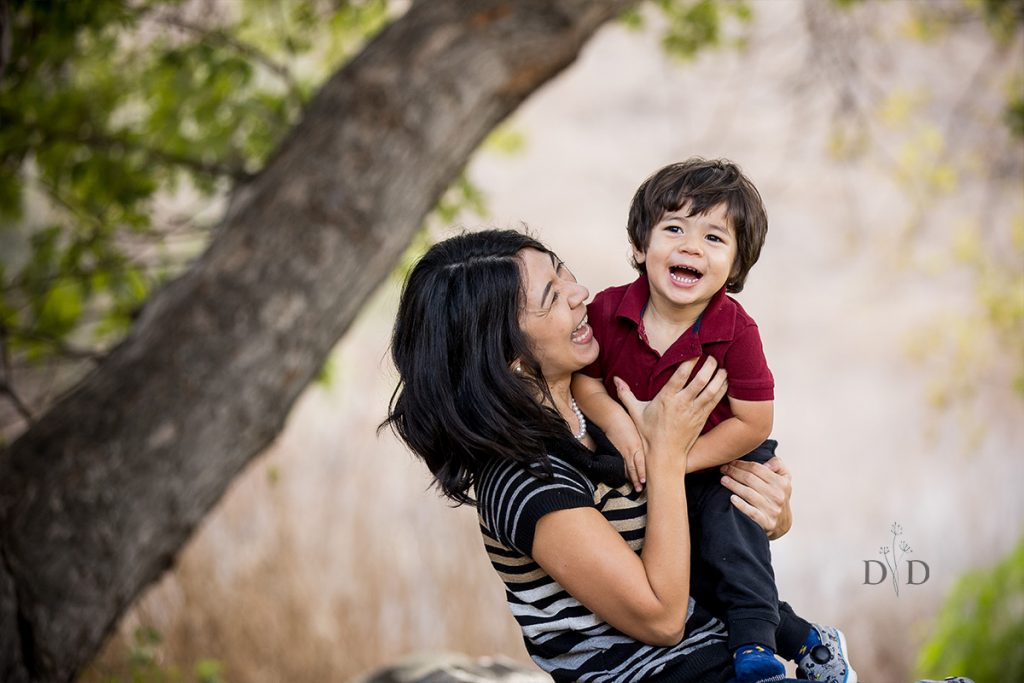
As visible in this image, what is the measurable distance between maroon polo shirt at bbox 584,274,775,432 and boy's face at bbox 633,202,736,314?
2.4 inches

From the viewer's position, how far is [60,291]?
454 cm

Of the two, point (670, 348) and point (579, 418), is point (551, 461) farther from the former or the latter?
point (670, 348)

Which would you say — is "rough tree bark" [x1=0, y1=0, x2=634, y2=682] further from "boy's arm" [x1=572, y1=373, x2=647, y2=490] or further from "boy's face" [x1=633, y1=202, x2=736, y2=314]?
"boy's face" [x1=633, y1=202, x2=736, y2=314]

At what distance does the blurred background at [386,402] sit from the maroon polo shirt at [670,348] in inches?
12.1

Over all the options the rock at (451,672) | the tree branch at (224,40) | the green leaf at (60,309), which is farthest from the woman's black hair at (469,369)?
the green leaf at (60,309)

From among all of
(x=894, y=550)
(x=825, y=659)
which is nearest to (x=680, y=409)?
(x=825, y=659)

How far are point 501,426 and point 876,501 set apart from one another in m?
6.18

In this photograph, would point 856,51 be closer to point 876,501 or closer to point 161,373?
point 876,501

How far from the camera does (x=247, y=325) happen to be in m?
3.40

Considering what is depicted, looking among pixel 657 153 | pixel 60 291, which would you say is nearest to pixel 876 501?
pixel 60 291

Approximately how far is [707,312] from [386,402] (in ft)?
16.5

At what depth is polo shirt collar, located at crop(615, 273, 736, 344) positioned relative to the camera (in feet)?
6.61

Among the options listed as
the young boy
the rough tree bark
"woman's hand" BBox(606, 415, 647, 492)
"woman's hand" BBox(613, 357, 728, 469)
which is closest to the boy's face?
the young boy

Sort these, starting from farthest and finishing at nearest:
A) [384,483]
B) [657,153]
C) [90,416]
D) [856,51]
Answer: [657,153]
[856,51]
[384,483]
[90,416]
